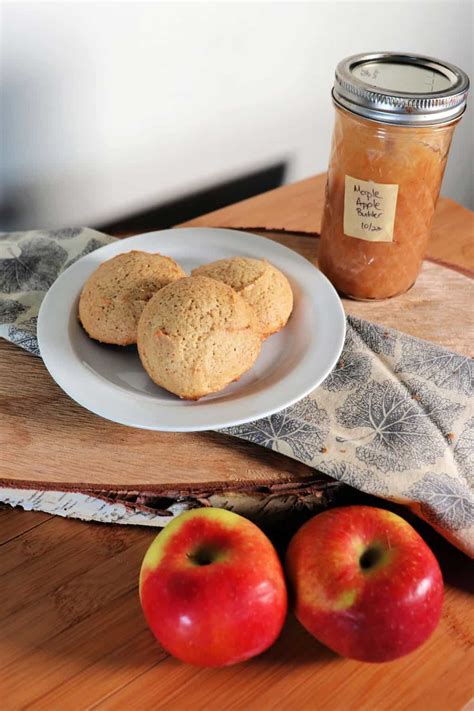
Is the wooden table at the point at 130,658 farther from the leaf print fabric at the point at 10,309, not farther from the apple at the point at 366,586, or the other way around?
the leaf print fabric at the point at 10,309

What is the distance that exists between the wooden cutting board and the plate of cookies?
0.04 m

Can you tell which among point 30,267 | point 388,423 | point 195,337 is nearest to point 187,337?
point 195,337

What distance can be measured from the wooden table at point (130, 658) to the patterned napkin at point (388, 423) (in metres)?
0.06

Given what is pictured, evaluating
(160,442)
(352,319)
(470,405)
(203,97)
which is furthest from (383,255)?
(203,97)

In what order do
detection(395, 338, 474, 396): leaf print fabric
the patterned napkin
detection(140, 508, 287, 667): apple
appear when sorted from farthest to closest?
1. detection(395, 338, 474, 396): leaf print fabric
2. the patterned napkin
3. detection(140, 508, 287, 667): apple

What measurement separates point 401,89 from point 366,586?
519 mm

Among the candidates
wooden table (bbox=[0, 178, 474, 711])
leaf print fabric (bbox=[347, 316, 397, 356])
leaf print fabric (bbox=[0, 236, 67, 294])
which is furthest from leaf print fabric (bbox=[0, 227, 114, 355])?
leaf print fabric (bbox=[347, 316, 397, 356])

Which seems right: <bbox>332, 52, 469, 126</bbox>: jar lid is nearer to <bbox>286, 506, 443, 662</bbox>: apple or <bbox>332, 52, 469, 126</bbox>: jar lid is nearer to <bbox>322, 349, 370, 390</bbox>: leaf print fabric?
<bbox>322, 349, 370, 390</bbox>: leaf print fabric

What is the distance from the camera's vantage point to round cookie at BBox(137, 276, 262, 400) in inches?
24.7

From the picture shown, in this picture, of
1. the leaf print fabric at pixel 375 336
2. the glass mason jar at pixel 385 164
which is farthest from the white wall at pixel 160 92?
the leaf print fabric at pixel 375 336

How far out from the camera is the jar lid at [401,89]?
2.22ft

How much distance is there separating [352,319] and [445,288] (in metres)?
0.17

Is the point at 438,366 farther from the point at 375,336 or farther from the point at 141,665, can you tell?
the point at 141,665

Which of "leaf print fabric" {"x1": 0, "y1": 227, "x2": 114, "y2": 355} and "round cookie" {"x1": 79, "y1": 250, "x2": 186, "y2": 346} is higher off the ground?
"round cookie" {"x1": 79, "y1": 250, "x2": 186, "y2": 346}
